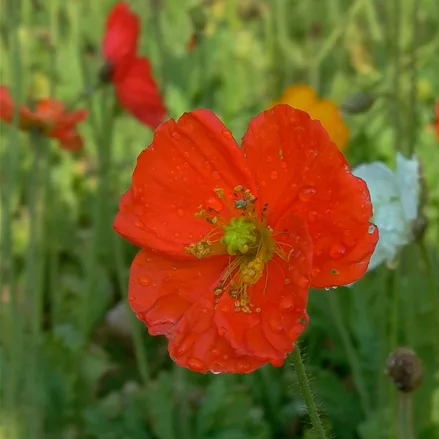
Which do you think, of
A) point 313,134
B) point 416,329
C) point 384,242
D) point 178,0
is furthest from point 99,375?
point 178,0

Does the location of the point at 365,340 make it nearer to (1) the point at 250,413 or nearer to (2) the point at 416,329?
(2) the point at 416,329

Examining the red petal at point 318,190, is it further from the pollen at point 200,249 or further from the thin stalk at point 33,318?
the thin stalk at point 33,318

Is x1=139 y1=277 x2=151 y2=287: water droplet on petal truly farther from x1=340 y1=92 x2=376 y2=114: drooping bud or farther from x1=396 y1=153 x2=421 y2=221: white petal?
x1=340 y1=92 x2=376 y2=114: drooping bud

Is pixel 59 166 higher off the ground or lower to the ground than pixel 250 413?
higher

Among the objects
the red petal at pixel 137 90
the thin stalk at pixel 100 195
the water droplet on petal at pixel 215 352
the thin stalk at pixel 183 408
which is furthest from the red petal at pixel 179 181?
the red petal at pixel 137 90

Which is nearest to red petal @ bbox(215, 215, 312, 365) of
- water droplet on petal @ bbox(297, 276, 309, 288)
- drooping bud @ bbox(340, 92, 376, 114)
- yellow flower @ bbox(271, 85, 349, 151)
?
water droplet on petal @ bbox(297, 276, 309, 288)

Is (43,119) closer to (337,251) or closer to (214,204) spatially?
(214,204)
